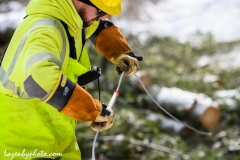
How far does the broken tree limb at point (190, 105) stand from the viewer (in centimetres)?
543

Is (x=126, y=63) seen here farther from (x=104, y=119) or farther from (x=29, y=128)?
(x=29, y=128)

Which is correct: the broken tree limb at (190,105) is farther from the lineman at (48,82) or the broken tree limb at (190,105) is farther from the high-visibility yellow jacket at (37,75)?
the high-visibility yellow jacket at (37,75)

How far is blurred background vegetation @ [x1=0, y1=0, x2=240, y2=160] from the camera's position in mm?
4848

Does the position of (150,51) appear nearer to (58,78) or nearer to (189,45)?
(189,45)

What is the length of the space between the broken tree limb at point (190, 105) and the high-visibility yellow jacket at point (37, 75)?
120 inches

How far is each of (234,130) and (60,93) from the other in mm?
3698

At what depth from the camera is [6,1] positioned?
722 centimetres

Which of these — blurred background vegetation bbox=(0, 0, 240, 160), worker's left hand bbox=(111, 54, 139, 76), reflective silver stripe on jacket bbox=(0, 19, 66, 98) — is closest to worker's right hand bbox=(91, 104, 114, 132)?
reflective silver stripe on jacket bbox=(0, 19, 66, 98)

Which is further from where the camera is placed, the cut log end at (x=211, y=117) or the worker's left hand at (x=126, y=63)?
the cut log end at (x=211, y=117)

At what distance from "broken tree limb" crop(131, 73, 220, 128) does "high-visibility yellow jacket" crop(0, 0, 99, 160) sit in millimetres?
3045

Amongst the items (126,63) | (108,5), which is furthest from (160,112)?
(108,5)

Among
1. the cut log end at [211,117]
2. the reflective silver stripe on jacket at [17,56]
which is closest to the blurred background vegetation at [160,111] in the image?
the cut log end at [211,117]

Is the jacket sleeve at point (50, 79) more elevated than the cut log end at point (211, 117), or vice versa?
the cut log end at point (211, 117)

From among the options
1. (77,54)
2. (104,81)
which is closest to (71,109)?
(77,54)
